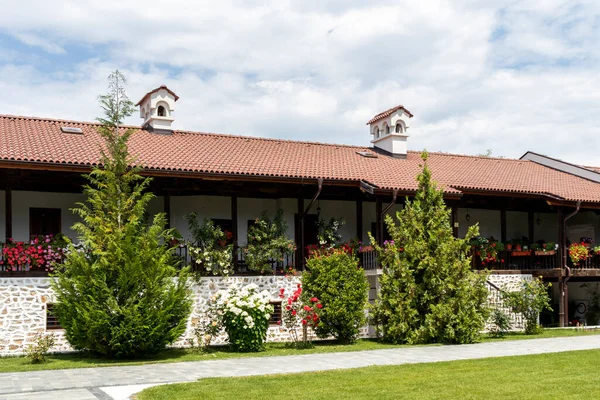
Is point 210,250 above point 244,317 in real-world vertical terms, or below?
above

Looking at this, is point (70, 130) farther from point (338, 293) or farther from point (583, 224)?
point (583, 224)

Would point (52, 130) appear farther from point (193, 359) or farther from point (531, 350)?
point (531, 350)

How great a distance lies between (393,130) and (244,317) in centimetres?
1238

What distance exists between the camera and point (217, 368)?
1342 centimetres

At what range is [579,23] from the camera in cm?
1366

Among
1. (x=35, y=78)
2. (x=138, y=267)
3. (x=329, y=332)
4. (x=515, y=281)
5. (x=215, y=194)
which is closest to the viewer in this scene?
(x=138, y=267)

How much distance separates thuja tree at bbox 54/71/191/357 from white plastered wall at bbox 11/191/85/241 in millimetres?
3223

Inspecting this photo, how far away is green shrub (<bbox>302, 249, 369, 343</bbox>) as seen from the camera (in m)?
18.0

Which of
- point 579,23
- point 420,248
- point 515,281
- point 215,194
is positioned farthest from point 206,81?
point 515,281

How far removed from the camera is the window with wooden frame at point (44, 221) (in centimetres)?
1884

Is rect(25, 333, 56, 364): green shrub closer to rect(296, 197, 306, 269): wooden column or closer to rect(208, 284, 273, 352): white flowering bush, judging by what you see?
rect(208, 284, 273, 352): white flowering bush

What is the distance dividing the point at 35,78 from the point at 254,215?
7313 millimetres

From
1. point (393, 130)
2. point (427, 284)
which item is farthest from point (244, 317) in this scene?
point (393, 130)

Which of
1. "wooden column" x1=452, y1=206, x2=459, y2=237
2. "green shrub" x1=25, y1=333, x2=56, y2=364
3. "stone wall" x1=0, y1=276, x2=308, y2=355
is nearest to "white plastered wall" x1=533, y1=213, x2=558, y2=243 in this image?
"wooden column" x1=452, y1=206, x2=459, y2=237
